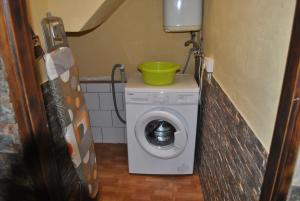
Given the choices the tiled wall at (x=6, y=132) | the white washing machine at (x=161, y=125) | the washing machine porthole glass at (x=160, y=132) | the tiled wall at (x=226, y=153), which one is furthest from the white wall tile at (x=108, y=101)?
the tiled wall at (x=6, y=132)

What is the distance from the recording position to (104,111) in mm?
2553

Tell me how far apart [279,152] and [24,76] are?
94cm

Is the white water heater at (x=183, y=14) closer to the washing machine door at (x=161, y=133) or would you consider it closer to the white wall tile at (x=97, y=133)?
the washing machine door at (x=161, y=133)

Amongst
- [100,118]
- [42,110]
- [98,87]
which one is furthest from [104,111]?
[42,110]

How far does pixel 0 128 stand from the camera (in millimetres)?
1078

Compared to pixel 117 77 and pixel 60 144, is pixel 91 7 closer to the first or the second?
pixel 60 144

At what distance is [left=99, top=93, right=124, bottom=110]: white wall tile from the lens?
247 centimetres

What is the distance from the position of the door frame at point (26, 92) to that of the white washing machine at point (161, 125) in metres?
0.84

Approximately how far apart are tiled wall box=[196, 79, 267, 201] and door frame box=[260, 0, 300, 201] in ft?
0.35

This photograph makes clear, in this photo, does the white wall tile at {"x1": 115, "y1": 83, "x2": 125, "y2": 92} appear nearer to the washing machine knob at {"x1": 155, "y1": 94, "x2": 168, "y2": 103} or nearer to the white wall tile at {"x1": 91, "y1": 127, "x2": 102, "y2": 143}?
the white wall tile at {"x1": 91, "y1": 127, "x2": 102, "y2": 143}

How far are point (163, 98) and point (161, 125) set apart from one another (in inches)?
15.4

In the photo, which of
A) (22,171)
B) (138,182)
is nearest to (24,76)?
(22,171)

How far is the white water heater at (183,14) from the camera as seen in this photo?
1914mm

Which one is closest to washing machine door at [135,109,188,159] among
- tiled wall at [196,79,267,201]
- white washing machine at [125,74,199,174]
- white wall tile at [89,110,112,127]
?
white washing machine at [125,74,199,174]
